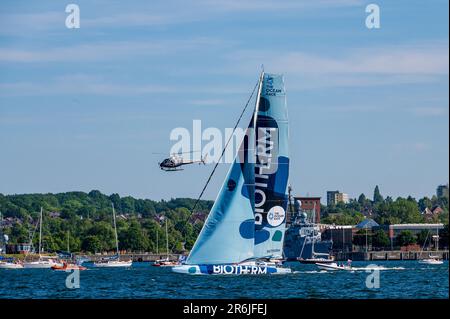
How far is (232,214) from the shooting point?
62219 mm

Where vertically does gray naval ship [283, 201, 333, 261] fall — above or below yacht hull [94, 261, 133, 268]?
above

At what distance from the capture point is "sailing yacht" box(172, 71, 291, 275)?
6212 cm

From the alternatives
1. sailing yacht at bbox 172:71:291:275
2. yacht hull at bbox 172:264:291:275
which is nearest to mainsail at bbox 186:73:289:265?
sailing yacht at bbox 172:71:291:275

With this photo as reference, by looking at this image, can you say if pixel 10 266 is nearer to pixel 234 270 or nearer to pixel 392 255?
pixel 234 270

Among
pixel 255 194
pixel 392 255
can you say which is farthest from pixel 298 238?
pixel 255 194

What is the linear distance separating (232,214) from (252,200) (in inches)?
51.0

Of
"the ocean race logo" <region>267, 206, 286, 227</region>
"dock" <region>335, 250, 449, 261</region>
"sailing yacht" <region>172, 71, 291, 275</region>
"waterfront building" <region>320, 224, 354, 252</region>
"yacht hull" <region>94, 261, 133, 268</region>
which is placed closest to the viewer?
"sailing yacht" <region>172, 71, 291, 275</region>

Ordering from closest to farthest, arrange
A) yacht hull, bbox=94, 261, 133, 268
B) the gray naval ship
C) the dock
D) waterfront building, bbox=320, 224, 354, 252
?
yacht hull, bbox=94, 261, 133, 268 → the gray naval ship → the dock → waterfront building, bbox=320, 224, 354, 252

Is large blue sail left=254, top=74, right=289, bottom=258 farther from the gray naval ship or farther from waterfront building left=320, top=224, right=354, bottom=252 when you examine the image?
waterfront building left=320, top=224, right=354, bottom=252

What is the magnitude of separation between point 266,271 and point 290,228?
9562 cm
